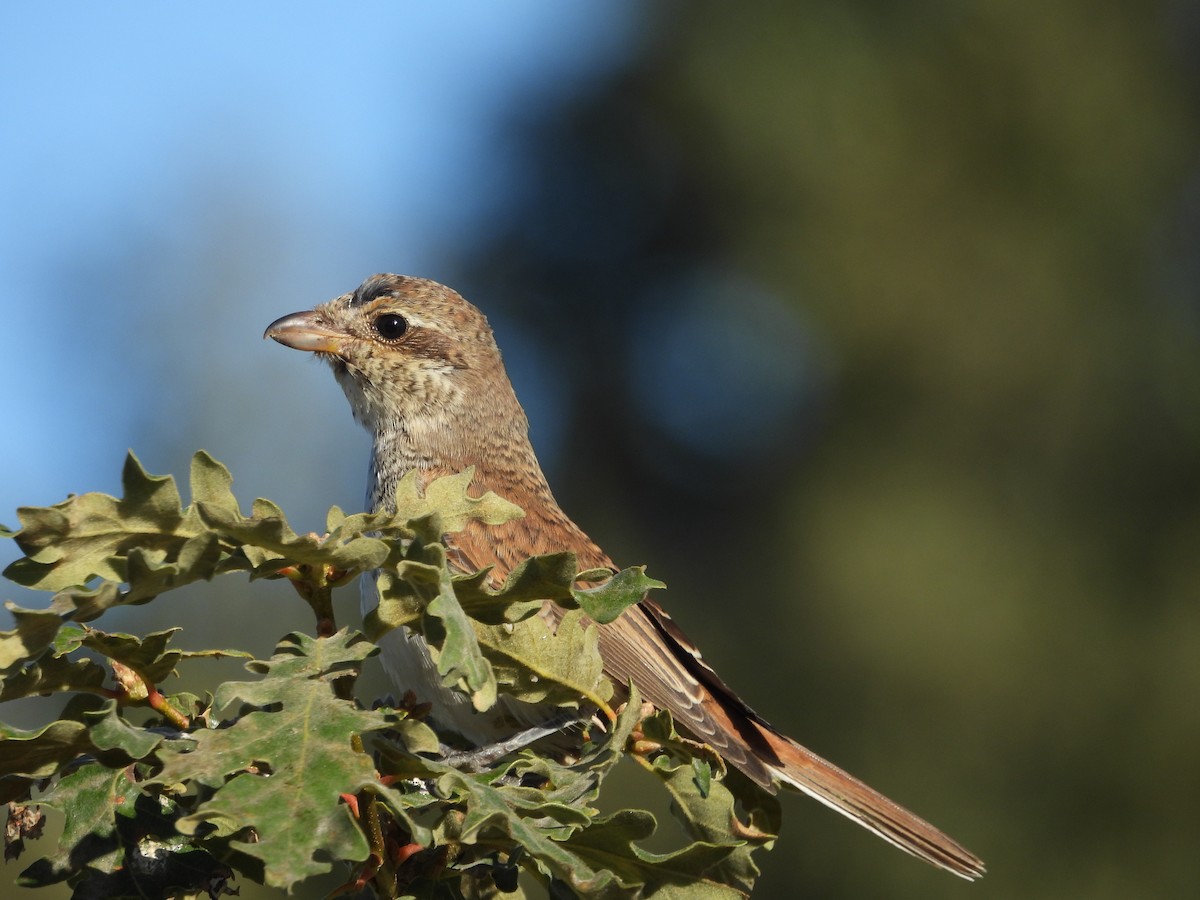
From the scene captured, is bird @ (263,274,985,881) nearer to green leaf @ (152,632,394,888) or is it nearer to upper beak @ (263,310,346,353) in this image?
upper beak @ (263,310,346,353)

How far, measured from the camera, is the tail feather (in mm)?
4578

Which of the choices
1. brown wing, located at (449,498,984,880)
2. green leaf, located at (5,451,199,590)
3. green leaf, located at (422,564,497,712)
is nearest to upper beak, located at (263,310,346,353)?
brown wing, located at (449,498,984,880)

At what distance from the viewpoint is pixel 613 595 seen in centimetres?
241

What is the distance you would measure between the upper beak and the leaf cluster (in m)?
3.30

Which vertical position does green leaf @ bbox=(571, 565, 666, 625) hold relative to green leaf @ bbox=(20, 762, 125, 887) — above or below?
above

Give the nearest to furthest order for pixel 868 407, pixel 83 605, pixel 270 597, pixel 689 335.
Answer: pixel 83 605
pixel 868 407
pixel 689 335
pixel 270 597

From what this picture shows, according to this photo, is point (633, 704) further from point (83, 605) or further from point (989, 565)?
point (989, 565)

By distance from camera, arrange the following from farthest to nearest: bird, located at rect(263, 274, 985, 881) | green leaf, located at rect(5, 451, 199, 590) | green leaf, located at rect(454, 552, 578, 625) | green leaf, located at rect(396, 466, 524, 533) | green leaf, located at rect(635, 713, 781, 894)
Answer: bird, located at rect(263, 274, 985, 881) → green leaf, located at rect(635, 713, 781, 894) → green leaf, located at rect(396, 466, 524, 533) → green leaf, located at rect(454, 552, 578, 625) → green leaf, located at rect(5, 451, 199, 590)

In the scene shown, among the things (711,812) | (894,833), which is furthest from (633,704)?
Result: (894,833)

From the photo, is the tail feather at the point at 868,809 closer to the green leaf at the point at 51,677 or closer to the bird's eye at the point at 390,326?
the bird's eye at the point at 390,326

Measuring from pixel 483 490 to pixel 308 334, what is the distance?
122 cm

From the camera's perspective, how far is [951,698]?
14086mm

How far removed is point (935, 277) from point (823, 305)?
1473 millimetres

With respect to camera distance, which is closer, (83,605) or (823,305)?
(83,605)
